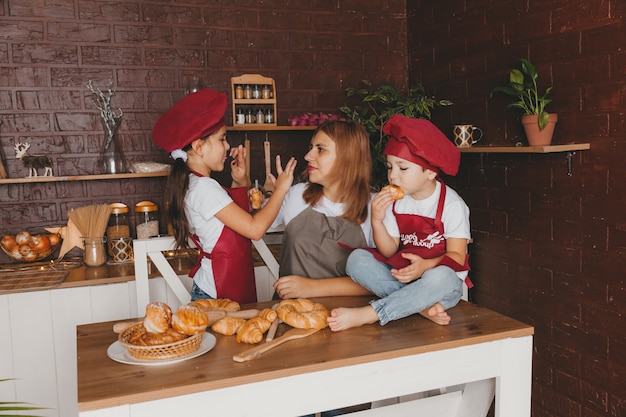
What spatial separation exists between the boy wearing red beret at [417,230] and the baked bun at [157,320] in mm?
571

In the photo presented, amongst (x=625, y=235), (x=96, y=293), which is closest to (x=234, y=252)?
(x=96, y=293)

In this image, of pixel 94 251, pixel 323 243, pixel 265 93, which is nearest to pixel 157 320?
pixel 323 243

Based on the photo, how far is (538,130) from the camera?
8.55ft

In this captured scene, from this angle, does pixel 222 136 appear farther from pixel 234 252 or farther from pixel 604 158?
pixel 604 158

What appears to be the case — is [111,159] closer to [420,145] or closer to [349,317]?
[420,145]

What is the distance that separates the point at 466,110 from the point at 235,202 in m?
1.71

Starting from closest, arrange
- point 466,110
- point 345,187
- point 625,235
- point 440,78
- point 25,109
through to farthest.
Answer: point 345,187
point 625,235
point 25,109
point 466,110
point 440,78

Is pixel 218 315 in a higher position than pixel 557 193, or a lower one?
lower

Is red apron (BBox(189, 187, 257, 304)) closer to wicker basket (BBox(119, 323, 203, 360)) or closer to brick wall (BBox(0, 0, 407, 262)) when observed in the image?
wicker basket (BBox(119, 323, 203, 360))

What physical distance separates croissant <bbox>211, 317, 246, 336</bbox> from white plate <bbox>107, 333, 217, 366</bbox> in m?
0.04

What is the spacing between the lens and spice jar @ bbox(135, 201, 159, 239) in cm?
312

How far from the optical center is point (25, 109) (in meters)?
3.07

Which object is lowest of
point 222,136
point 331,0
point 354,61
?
point 222,136

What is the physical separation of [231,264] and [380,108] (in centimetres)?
196
